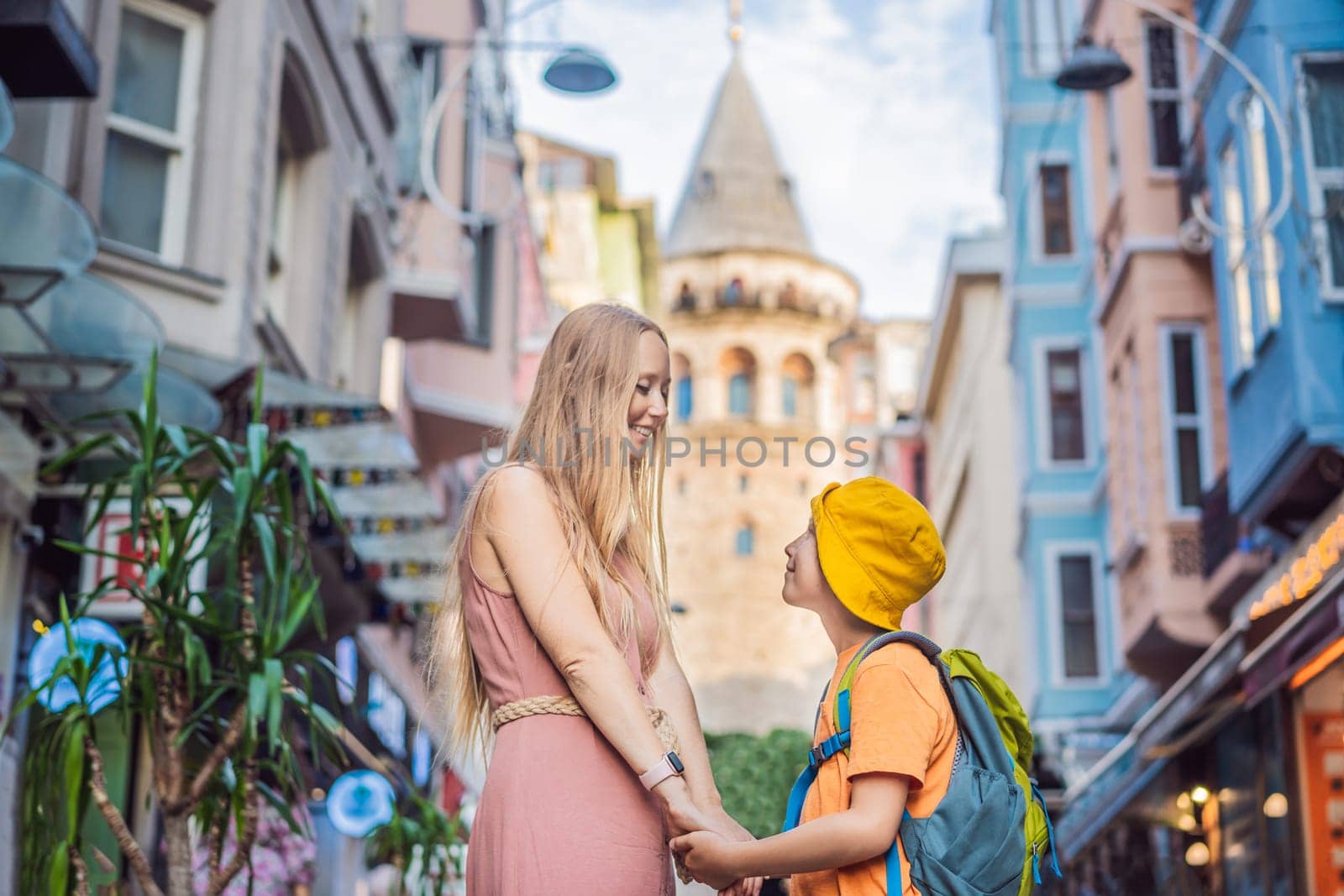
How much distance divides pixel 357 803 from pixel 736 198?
9199cm

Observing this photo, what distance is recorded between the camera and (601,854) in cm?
365

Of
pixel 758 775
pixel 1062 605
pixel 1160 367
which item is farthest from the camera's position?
pixel 1062 605

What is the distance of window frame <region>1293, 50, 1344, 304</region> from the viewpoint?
47.0 feet

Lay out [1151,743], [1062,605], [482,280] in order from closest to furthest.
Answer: [1151,743], [1062,605], [482,280]

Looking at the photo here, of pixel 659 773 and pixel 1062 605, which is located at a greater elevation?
pixel 1062 605

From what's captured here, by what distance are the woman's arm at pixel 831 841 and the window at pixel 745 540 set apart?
286 ft

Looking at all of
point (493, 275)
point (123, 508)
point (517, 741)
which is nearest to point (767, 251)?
point (493, 275)

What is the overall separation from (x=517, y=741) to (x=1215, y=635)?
53.3 ft

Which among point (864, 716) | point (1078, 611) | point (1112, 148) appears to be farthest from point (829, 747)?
point (1078, 611)

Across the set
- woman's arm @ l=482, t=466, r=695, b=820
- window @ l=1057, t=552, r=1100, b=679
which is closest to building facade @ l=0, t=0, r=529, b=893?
woman's arm @ l=482, t=466, r=695, b=820

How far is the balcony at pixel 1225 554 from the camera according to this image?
1706 centimetres

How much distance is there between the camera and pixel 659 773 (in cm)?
370

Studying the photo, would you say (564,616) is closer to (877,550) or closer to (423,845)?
(877,550)

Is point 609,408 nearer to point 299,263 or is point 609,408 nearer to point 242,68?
point 242,68
